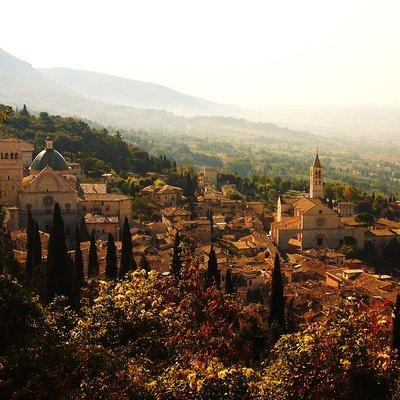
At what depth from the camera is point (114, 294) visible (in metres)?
13.0

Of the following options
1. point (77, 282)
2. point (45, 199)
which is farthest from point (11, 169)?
point (77, 282)

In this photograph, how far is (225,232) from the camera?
49219mm

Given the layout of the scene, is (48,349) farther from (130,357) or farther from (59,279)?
(59,279)

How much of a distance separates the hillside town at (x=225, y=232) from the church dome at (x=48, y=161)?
9 cm

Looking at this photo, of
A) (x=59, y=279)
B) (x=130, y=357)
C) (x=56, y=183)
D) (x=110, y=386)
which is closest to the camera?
(x=110, y=386)

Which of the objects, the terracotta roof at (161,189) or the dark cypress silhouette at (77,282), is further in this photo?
the terracotta roof at (161,189)

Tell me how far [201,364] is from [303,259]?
33178 millimetres

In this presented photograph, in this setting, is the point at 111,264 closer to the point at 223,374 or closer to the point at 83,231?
the point at 83,231

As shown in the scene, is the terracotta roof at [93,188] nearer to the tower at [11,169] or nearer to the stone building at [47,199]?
the stone building at [47,199]

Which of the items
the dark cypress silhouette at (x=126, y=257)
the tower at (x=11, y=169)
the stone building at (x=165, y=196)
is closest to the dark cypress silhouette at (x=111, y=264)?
the dark cypress silhouette at (x=126, y=257)

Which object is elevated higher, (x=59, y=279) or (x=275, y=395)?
(x=275, y=395)

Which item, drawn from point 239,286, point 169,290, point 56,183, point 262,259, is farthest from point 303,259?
point 169,290

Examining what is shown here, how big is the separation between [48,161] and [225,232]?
14901mm

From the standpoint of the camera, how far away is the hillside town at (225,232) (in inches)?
1373
